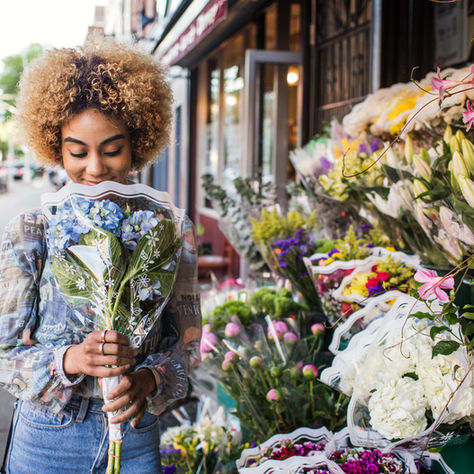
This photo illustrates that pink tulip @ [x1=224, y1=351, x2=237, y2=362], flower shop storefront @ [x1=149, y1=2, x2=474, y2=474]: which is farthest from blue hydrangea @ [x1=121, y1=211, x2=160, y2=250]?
pink tulip @ [x1=224, y1=351, x2=237, y2=362]

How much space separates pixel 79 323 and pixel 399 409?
0.78 metres

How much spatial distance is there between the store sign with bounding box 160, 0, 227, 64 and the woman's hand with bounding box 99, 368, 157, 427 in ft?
12.4

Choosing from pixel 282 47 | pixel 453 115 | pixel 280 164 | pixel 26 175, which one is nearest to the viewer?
pixel 453 115

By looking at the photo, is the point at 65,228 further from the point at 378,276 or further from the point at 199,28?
the point at 199,28

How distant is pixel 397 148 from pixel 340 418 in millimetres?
1003

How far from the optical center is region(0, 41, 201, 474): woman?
149 cm

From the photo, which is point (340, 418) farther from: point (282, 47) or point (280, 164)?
point (282, 47)

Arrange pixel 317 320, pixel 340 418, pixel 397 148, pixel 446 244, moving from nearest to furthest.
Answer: pixel 446 244 < pixel 340 418 < pixel 397 148 < pixel 317 320

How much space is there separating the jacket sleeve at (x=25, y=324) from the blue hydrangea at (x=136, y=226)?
24cm

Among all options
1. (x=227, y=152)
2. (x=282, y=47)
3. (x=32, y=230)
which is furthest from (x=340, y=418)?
(x=227, y=152)

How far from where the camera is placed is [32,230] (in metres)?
1.54

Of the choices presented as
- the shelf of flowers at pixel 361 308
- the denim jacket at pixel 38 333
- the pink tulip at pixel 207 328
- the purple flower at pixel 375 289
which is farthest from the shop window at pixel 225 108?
the denim jacket at pixel 38 333

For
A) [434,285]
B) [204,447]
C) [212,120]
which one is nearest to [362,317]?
[434,285]

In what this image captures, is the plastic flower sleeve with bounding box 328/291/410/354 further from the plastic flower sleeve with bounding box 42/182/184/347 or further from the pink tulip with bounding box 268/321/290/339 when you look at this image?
the plastic flower sleeve with bounding box 42/182/184/347
